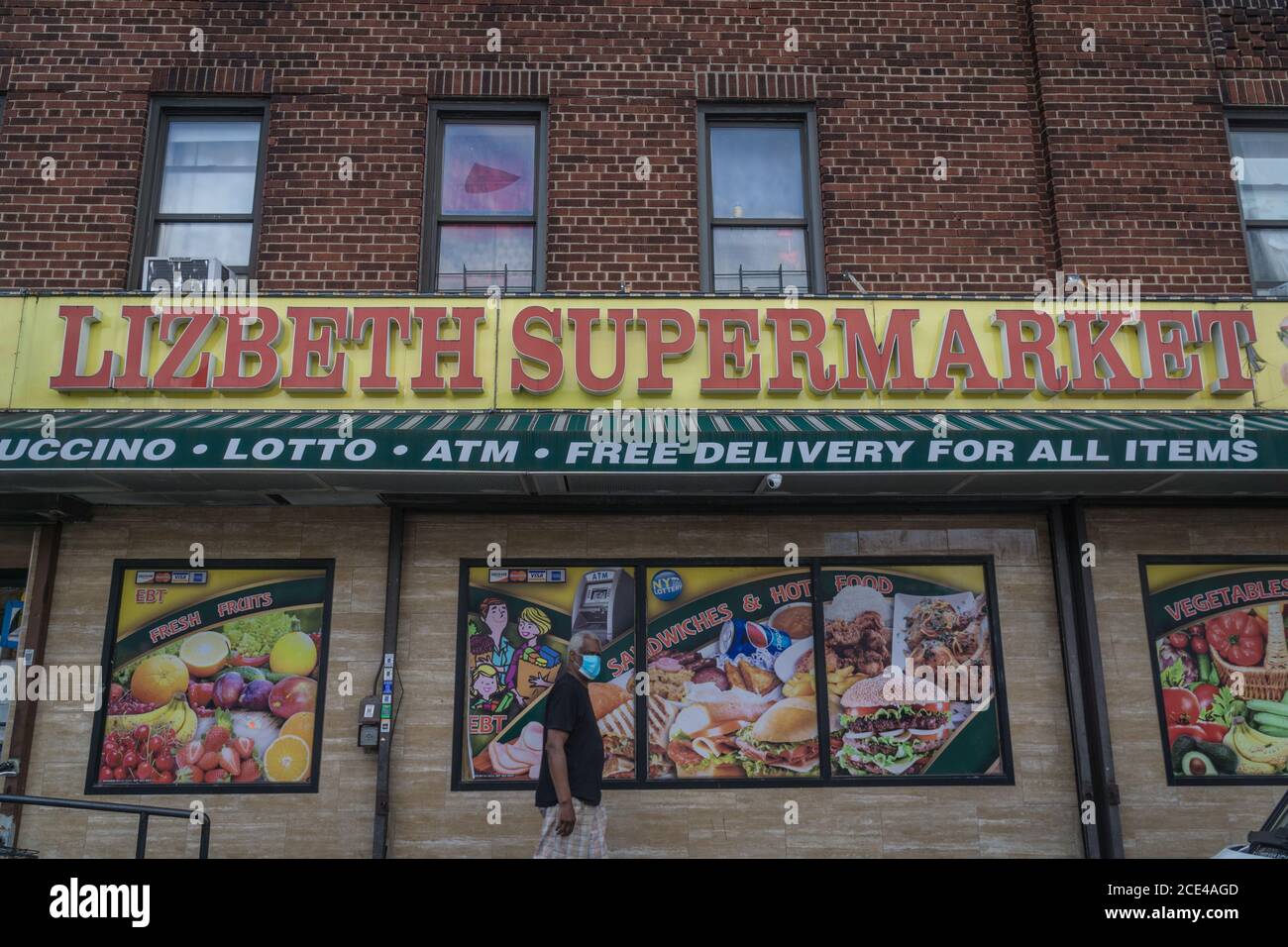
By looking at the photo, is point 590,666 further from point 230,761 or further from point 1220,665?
point 1220,665

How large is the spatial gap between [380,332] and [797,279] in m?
3.43

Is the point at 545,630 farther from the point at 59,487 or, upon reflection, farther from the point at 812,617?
the point at 59,487

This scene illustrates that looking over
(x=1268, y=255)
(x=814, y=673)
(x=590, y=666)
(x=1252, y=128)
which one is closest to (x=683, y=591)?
(x=590, y=666)

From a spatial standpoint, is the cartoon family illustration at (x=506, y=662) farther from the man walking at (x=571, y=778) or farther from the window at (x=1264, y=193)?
the window at (x=1264, y=193)

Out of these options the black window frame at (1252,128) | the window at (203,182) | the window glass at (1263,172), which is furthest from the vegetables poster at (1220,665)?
the window at (203,182)

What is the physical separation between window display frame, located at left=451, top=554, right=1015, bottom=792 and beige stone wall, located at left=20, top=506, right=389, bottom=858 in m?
0.64

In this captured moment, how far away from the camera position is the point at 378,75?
7.95 metres

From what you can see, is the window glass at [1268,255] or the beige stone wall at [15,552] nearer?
the beige stone wall at [15,552]

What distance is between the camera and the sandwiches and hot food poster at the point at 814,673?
690 cm

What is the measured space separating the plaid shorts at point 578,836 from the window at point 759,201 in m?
4.16

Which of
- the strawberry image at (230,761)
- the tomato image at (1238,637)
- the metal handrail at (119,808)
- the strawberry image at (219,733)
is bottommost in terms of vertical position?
the metal handrail at (119,808)

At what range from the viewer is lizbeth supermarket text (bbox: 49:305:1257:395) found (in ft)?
22.9

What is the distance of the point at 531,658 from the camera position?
6980 mm

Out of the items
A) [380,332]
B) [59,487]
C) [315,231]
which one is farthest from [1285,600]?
[59,487]
